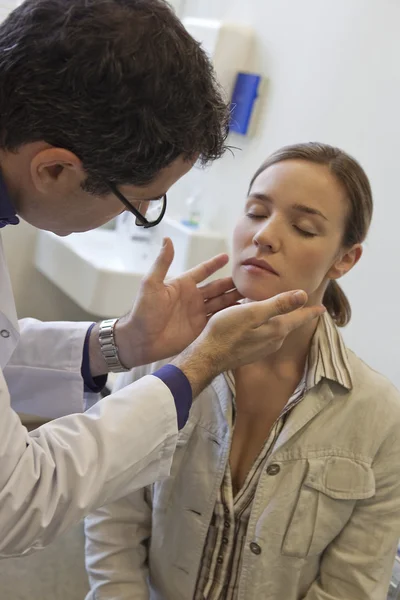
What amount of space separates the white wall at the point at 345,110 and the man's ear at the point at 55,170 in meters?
1.19

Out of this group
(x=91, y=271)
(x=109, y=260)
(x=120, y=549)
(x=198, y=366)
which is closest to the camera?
(x=198, y=366)

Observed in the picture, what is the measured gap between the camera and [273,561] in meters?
1.30

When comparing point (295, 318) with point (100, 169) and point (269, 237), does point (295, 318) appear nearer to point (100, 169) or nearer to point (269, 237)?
point (269, 237)

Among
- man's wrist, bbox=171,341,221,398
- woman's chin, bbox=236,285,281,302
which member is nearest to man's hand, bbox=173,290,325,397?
man's wrist, bbox=171,341,221,398

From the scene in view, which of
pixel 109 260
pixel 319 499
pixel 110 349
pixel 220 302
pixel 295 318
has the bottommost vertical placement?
pixel 109 260

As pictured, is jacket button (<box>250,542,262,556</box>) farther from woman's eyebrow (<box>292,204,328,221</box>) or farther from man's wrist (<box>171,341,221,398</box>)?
woman's eyebrow (<box>292,204,328,221</box>)

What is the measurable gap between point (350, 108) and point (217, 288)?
3.43 feet

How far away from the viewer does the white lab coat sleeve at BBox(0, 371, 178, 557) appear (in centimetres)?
91

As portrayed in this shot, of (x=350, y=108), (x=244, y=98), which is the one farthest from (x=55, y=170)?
(x=244, y=98)

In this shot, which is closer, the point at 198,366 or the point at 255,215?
the point at 198,366

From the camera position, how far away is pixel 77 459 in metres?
0.96

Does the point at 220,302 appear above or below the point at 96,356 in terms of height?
above

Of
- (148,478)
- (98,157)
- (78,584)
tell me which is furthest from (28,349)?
(78,584)

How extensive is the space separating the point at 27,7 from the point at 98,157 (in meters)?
0.23
